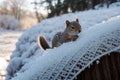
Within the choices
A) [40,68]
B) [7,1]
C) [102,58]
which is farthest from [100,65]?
[7,1]

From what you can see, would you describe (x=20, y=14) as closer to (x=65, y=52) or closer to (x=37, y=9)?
(x=37, y=9)

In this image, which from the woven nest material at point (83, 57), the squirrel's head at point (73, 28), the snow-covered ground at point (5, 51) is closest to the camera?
the woven nest material at point (83, 57)

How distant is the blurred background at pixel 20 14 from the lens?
2545 centimetres

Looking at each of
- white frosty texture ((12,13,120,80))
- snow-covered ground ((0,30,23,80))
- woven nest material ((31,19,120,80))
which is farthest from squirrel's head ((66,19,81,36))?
snow-covered ground ((0,30,23,80))

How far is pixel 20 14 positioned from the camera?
267 ft

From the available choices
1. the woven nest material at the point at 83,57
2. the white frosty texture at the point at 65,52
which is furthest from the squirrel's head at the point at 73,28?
the woven nest material at the point at 83,57

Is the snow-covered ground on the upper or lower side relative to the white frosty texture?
lower

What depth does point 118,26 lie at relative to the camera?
3.22m

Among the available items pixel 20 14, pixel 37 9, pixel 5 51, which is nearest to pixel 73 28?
pixel 5 51

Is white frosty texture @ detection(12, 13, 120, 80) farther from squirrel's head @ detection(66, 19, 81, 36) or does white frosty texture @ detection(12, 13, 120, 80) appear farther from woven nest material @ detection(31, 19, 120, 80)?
squirrel's head @ detection(66, 19, 81, 36)

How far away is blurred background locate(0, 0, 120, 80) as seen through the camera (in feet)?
83.5

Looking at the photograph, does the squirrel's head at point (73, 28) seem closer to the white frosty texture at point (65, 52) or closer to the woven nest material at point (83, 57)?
the white frosty texture at point (65, 52)

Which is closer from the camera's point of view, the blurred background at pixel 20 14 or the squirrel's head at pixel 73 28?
the squirrel's head at pixel 73 28

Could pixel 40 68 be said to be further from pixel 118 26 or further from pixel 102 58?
pixel 118 26
